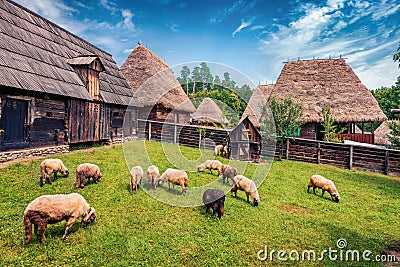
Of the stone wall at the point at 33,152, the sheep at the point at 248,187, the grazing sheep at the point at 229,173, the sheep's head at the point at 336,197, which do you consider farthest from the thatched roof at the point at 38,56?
the sheep's head at the point at 336,197

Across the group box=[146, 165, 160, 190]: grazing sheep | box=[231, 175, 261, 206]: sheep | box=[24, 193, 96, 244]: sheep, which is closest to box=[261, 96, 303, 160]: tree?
box=[231, 175, 261, 206]: sheep

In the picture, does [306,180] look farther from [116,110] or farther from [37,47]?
[37,47]

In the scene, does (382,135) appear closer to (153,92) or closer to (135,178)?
(153,92)

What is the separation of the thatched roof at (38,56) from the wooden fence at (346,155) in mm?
12464

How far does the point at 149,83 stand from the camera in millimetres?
20047

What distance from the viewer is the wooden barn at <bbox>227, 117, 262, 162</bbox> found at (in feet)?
42.2

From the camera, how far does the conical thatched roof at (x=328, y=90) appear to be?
1884 cm

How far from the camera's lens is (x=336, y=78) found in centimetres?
2128

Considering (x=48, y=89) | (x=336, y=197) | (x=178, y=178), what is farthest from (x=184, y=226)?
(x=48, y=89)

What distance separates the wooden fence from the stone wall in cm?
1308

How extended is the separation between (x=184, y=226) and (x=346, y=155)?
12.5 metres

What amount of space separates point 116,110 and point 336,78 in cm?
2034

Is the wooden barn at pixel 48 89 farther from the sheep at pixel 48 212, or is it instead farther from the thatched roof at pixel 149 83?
the sheep at pixel 48 212

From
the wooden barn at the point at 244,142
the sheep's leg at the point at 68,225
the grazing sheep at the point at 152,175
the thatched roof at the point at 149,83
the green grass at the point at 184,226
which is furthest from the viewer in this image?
the thatched roof at the point at 149,83
